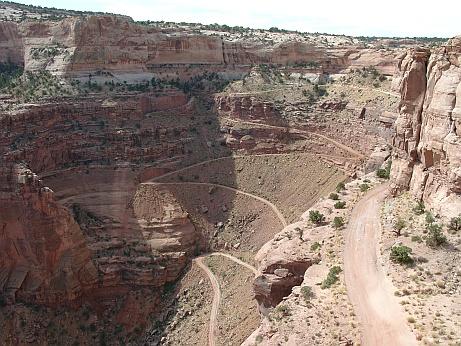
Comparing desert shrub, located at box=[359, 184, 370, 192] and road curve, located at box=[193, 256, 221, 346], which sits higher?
desert shrub, located at box=[359, 184, 370, 192]

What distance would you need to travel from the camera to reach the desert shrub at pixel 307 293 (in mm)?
27681

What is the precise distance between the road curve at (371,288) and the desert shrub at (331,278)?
1.67 feet

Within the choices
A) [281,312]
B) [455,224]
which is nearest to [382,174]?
[455,224]

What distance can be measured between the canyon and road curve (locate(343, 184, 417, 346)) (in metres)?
0.17

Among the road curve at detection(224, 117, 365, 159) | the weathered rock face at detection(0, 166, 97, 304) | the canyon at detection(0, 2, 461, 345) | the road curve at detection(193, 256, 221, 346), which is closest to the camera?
the canyon at detection(0, 2, 461, 345)

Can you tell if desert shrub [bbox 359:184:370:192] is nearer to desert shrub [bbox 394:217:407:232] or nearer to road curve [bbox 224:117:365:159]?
desert shrub [bbox 394:217:407:232]

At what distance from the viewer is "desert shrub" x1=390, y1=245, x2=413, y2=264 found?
2811cm

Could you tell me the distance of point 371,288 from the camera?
27.6 metres

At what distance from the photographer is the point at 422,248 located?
29109 mm

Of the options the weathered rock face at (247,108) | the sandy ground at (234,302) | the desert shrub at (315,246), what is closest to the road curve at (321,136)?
the weathered rock face at (247,108)

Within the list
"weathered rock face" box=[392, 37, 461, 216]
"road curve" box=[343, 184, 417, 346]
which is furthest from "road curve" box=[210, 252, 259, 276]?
"weathered rock face" box=[392, 37, 461, 216]

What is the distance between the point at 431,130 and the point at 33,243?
3673cm

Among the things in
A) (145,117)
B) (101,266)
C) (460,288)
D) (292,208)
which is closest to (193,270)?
(101,266)

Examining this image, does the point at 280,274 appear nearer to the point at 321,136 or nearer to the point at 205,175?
the point at 205,175
